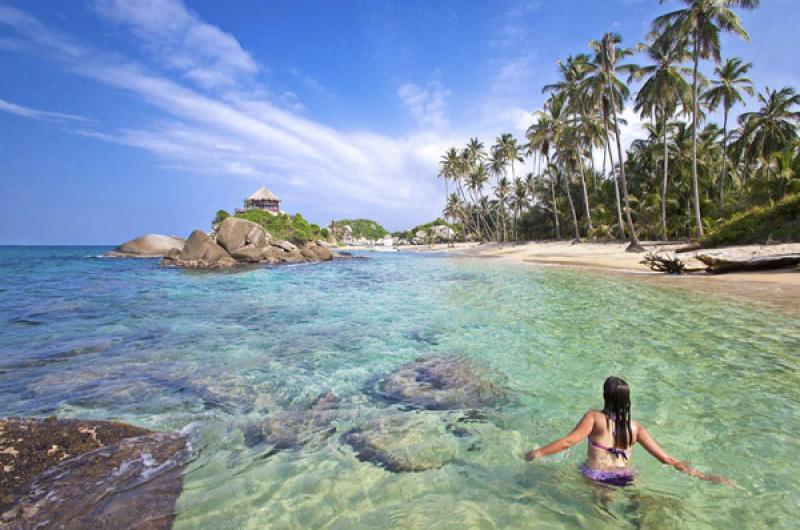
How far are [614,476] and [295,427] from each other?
3137 mm

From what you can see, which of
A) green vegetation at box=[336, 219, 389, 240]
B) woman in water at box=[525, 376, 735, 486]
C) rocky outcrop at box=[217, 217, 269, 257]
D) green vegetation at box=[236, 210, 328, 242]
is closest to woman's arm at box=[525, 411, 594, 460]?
woman in water at box=[525, 376, 735, 486]

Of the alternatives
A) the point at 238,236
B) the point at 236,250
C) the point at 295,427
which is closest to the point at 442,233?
the point at 238,236

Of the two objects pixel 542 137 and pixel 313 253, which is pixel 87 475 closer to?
pixel 313 253

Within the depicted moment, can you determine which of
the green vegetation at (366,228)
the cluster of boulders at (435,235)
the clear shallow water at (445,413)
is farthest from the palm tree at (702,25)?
the green vegetation at (366,228)

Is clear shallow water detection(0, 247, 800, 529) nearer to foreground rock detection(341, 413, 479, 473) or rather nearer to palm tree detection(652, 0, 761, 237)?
foreground rock detection(341, 413, 479, 473)

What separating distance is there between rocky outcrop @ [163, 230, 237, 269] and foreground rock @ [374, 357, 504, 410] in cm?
2607

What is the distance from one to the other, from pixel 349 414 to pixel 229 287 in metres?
14.3

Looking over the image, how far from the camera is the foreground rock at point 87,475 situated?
107 inches

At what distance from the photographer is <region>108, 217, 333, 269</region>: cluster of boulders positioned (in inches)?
1152

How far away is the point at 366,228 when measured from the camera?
151000 mm

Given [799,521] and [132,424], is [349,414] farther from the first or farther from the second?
[799,521]

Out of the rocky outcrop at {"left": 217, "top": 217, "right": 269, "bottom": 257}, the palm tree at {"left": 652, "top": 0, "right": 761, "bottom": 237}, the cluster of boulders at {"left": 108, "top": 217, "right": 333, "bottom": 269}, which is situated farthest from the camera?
the rocky outcrop at {"left": 217, "top": 217, "right": 269, "bottom": 257}

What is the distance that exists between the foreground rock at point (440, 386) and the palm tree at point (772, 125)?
129ft

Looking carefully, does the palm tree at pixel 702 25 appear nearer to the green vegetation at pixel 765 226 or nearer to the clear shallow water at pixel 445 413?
the green vegetation at pixel 765 226
